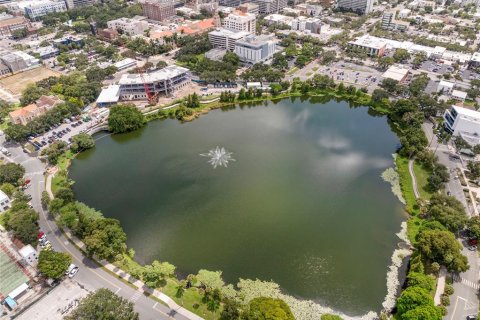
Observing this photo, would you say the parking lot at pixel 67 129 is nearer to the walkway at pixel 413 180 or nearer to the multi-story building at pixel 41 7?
the walkway at pixel 413 180

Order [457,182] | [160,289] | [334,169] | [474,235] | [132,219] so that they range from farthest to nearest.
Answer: [334,169], [457,182], [132,219], [474,235], [160,289]

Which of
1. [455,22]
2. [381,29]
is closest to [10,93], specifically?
[381,29]

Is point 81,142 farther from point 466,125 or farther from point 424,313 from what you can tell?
point 466,125

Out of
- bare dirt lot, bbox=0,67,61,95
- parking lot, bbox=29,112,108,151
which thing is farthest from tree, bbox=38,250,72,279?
bare dirt lot, bbox=0,67,61,95

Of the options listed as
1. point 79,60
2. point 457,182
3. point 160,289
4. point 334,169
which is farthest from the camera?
point 79,60

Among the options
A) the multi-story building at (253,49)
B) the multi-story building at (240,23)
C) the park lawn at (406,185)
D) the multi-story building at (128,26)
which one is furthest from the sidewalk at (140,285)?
the multi-story building at (128,26)

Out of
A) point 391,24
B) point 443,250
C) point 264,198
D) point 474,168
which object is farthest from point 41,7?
point 443,250

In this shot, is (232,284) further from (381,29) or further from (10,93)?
(381,29)

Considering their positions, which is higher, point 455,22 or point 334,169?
point 455,22
